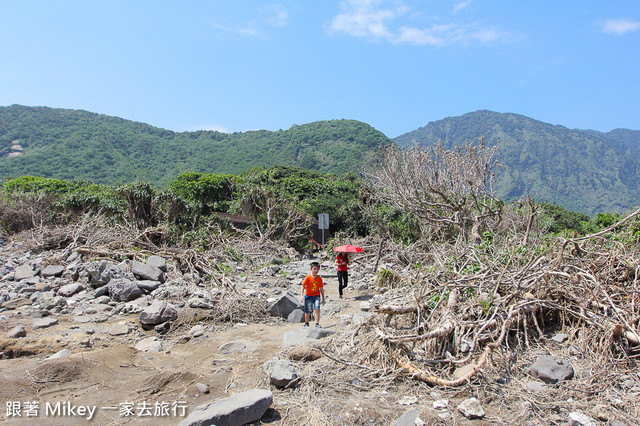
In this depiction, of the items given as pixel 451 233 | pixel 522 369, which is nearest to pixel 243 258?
pixel 451 233

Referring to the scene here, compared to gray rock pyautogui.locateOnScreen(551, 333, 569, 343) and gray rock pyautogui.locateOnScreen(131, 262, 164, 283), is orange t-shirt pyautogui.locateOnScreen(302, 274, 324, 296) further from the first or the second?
gray rock pyautogui.locateOnScreen(131, 262, 164, 283)

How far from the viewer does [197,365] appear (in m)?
5.13

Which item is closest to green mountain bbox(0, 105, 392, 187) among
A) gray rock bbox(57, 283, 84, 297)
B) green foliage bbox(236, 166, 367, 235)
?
green foliage bbox(236, 166, 367, 235)

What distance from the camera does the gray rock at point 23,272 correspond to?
29.8ft

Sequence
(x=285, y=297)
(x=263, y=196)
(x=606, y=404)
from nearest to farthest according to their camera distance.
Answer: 1. (x=606, y=404)
2. (x=285, y=297)
3. (x=263, y=196)

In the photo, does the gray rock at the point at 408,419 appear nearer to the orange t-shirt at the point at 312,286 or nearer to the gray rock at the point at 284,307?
the orange t-shirt at the point at 312,286

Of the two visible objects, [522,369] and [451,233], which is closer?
[522,369]

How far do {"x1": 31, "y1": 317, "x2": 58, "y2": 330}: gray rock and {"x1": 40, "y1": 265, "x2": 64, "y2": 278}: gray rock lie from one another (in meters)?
2.65

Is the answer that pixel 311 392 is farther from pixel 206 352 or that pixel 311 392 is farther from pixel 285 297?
pixel 285 297

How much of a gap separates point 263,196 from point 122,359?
12.4m

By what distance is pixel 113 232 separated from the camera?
11734 mm

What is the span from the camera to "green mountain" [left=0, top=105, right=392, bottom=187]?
5797 cm

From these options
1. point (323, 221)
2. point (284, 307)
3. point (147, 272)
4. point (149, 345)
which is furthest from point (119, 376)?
point (323, 221)

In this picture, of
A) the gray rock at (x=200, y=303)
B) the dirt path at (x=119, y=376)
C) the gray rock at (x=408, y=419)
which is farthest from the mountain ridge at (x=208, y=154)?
the gray rock at (x=408, y=419)
